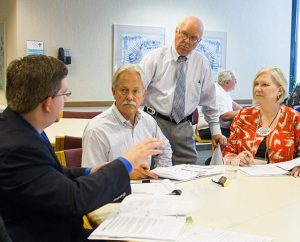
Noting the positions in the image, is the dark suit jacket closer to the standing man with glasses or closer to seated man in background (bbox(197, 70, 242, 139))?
the standing man with glasses

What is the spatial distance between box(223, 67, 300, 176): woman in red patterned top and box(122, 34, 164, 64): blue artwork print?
319cm

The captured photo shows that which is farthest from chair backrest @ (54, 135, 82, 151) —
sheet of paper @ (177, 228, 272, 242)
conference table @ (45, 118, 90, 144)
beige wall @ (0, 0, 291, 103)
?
beige wall @ (0, 0, 291, 103)

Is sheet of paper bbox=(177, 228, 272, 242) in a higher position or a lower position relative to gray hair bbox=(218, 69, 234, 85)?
lower

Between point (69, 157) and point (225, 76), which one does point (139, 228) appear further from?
point (225, 76)

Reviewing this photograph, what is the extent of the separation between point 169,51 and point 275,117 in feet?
3.21

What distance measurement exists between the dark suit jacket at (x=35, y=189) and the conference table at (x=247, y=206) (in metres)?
0.21

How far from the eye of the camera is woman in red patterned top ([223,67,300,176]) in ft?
8.43

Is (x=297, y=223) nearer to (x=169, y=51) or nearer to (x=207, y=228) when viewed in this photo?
(x=207, y=228)

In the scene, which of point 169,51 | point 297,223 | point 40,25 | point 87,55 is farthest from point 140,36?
point 297,223

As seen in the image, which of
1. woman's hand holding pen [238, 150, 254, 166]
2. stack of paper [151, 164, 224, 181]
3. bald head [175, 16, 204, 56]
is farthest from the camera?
bald head [175, 16, 204, 56]

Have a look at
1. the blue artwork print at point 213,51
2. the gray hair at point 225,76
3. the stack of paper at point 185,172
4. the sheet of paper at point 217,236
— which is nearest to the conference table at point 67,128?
the stack of paper at point 185,172

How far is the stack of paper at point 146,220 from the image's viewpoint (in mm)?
1273

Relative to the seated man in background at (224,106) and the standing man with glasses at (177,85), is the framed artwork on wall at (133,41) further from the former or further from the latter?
the standing man with glasses at (177,85)

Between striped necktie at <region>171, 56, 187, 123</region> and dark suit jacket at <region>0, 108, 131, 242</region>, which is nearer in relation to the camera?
dark suit jacket at <region>0, 108, 131, 242</region>
